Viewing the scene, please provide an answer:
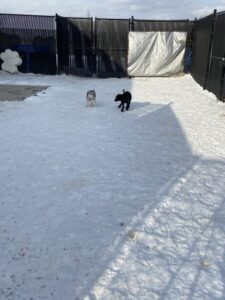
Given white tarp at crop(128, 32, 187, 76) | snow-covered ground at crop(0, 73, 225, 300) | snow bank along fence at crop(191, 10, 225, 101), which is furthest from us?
white tarp at crop(128, 32, 187, 76)

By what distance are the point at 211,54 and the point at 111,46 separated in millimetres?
6108

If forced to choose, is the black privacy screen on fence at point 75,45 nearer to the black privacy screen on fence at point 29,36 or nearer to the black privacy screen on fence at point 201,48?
the black privacy screen on fence at point 29,36

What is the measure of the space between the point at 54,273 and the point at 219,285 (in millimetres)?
1611

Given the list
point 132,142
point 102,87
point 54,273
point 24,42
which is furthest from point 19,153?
point 24,42

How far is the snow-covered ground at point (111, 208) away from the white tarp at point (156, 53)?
361 inches

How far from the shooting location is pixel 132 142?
734 cm

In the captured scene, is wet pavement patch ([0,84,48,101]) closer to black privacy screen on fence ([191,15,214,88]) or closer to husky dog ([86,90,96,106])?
husky dog ([86,90,96,106])

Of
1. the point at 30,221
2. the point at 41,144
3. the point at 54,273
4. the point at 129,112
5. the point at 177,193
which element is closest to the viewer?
the point at 54,273

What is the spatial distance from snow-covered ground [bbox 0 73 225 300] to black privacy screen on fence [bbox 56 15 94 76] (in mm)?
8805

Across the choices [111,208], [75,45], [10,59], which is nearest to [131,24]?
[75,45]

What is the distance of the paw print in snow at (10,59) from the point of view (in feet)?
56.3

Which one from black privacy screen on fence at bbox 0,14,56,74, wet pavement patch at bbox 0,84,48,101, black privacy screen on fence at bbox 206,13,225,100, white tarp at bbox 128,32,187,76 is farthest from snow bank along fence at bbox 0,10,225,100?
black privacy screen on fence at bbox 206,13,225,100

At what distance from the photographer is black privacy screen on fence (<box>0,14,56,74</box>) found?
17172 mm

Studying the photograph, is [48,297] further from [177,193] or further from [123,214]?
[177,193]
